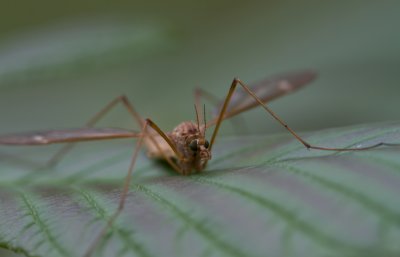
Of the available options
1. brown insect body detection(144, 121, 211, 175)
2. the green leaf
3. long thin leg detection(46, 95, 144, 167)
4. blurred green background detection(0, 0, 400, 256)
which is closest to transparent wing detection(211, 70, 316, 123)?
brown insect body detection(144, 121, 211, 175)

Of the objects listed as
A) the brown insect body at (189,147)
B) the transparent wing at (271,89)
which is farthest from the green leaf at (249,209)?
the transparent wing at (271,89)

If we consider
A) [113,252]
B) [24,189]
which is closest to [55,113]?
[24,189]

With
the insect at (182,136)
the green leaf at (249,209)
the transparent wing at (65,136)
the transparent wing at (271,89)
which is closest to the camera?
the green leaf at (249,209)

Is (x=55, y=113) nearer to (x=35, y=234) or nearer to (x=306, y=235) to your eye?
(x=35, y=234)

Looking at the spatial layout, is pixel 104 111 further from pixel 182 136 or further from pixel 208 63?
pixel 208 63

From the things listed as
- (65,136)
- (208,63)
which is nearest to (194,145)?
(65,136)

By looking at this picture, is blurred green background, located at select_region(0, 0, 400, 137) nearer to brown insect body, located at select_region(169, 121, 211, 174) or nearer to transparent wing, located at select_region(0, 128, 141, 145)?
transparent wing, located at select_region(0, 128, 141, 145)

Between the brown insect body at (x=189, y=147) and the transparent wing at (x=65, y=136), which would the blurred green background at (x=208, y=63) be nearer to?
the transparent wing at (x=65, y=136)
